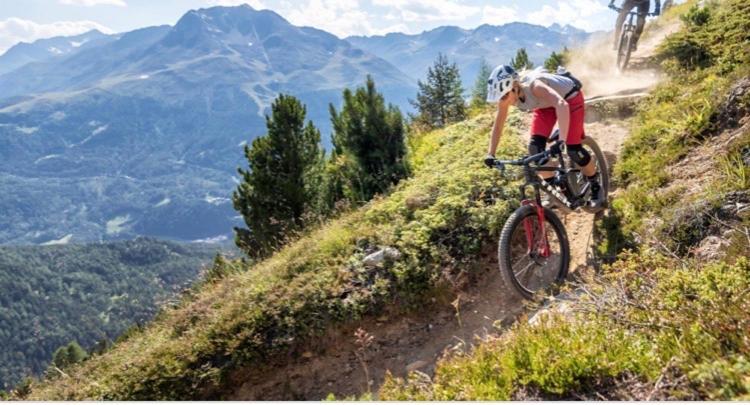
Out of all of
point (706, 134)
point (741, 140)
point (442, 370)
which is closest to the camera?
point (442, 370)

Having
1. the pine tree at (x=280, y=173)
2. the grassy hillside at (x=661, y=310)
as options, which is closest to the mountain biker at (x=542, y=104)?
the grassy hillside at (x=661, y=310)

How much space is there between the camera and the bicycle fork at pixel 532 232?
6.23 metres

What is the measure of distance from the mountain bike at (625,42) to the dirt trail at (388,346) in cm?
1044

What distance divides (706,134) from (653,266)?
13.3 feet

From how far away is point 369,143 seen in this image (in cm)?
1703

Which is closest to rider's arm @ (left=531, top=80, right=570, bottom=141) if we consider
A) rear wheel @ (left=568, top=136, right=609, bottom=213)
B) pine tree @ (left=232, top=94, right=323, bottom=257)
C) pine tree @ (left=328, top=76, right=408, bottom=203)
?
rear wheel @ (left=568, top=136, right=609, bottom=213)

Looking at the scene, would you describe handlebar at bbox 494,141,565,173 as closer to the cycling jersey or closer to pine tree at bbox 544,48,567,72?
the cycling jersey

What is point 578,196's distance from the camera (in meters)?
7.21

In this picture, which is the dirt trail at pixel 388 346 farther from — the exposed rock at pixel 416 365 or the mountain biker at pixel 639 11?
the mountain biker at pixel 639 11

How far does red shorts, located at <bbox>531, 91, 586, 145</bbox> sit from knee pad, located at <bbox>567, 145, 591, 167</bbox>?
7 centimetres

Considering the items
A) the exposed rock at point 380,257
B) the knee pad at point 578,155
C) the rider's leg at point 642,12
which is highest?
the rider's leg at point 642,12

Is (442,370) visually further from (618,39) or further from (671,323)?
(618,39)

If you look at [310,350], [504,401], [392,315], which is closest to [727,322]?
[504,401]

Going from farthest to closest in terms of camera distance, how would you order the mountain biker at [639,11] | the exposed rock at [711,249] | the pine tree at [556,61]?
the pine tree at [556,61] → the mountain biker at [639,11] → the exposed rock at [711,249]
